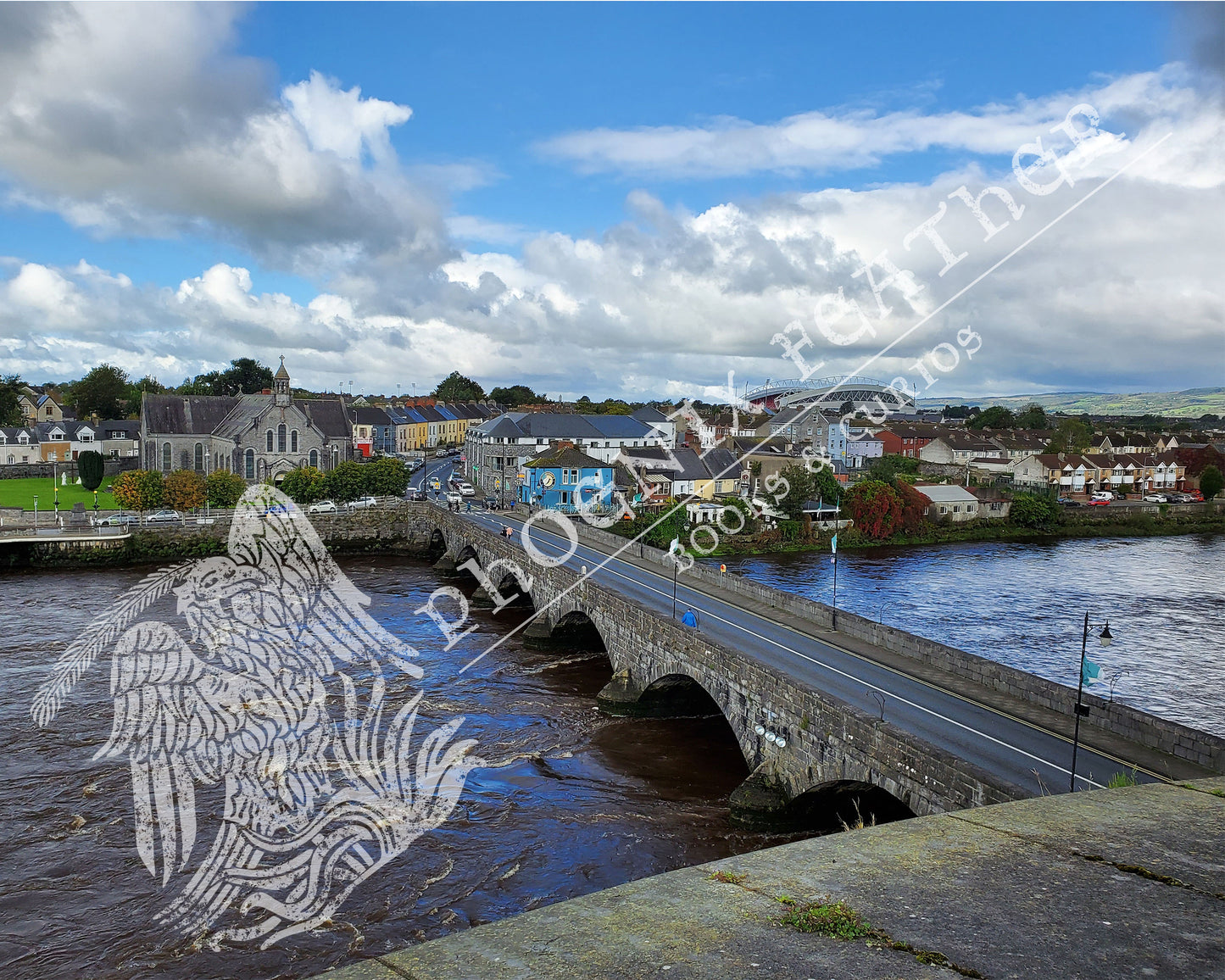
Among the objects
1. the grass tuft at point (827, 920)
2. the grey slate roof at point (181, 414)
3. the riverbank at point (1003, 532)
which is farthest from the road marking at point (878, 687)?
the grey slate roof at point (181, 414)

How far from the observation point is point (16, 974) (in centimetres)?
1237

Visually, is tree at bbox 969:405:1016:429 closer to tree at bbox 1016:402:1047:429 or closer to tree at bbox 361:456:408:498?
tree at bbox 1016:402:1047:429

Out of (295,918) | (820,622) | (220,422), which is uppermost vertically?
(220,422)

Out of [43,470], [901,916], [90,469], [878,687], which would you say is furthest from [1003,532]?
[43,470]

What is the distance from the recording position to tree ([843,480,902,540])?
205ft

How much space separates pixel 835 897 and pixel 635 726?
54.7ft

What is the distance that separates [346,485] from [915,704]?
2004 inches

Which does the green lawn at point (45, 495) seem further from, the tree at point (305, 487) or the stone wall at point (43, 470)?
the tree at point (305, 487)

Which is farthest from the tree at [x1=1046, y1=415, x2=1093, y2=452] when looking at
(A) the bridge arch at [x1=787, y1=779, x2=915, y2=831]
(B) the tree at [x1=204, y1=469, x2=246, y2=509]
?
(A) the bridge arch at [x1=787, y1=779, x2=915, y2=831]

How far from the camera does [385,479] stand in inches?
2432

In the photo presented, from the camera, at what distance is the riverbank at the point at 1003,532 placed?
194 feet

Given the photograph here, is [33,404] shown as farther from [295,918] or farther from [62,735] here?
[295,918]

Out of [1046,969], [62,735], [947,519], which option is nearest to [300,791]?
[62,735]

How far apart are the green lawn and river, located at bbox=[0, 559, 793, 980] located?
3762 centimetres
